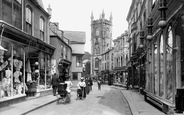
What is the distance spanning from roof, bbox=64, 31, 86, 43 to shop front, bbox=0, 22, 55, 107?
20552 millimetres

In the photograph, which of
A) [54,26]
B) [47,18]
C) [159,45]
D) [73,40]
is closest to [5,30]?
[159,45]

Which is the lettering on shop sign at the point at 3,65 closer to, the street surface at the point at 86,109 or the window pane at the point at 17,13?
the street surface at the point at 86,109

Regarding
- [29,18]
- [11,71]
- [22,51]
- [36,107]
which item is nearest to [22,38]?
[22,51]

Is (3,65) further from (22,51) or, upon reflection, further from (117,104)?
(117,104)

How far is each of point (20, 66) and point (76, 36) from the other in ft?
90.7

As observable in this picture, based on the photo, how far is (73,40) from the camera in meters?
41.4

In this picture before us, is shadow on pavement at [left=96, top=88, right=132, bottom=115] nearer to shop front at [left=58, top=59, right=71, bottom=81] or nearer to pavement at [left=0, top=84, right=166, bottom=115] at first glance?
pavement at [left=0, top=84, right=166, bottom=115]

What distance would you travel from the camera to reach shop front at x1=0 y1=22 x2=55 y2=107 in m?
12.6

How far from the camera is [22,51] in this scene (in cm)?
1546

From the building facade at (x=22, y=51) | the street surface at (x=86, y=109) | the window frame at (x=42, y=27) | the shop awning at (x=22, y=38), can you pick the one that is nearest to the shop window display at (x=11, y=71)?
the building facade at (x=22, y=51)

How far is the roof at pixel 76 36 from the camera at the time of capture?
4123cm

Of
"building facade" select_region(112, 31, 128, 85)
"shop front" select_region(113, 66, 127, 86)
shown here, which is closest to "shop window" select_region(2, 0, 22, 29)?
"shop front" select_region(113, 66, 127, 86)

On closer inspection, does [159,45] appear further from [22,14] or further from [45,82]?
[45,82]

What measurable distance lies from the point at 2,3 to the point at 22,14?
Answer: 298cm
